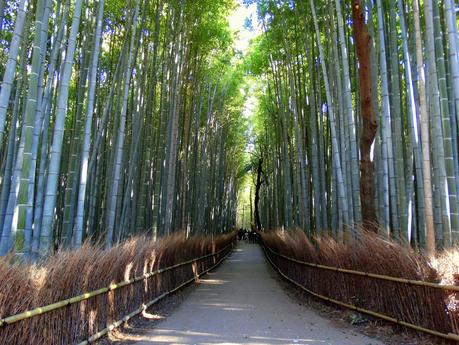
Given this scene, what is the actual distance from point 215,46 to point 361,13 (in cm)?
523

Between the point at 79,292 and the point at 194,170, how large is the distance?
796 centimetres

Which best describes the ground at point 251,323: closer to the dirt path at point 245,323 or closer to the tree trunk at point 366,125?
the dirt path at point 245,323

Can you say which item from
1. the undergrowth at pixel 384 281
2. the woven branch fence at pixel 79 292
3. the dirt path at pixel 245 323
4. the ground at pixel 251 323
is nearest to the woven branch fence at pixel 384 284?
the undergrowth at pixel 384 281

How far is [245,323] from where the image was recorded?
4574 mm

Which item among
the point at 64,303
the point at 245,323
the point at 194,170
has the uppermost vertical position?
the point at 194,170

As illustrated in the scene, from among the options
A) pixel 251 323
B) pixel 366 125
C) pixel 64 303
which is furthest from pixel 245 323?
pixel 366 125

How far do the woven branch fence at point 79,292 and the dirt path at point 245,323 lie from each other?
423 millimetres

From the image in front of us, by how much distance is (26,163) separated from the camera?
10.9 ft

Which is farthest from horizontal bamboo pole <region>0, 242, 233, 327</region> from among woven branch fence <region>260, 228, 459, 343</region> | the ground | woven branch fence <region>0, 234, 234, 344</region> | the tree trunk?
the tree trunk

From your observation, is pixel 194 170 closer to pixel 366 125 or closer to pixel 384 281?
pixel 366 125

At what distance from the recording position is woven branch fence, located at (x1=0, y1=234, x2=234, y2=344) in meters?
2.41

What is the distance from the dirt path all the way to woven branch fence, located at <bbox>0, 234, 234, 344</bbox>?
0.42m

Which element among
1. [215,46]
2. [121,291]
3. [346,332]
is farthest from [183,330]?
[215,46]

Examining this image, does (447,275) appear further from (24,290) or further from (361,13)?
(361,13)
